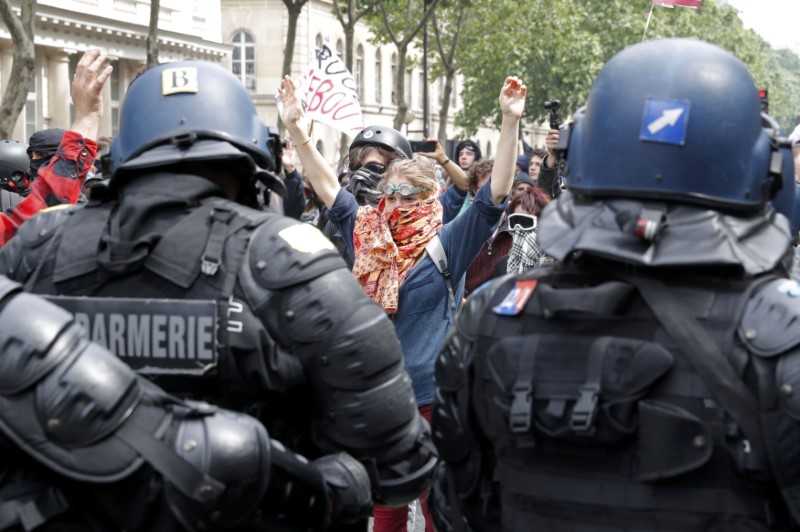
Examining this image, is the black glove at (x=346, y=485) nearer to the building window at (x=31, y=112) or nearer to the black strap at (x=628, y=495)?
the black strap at (x=628, y=495)

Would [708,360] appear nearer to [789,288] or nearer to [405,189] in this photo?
[789,288]

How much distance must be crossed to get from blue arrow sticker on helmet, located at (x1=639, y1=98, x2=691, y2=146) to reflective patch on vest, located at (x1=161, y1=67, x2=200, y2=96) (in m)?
1.14

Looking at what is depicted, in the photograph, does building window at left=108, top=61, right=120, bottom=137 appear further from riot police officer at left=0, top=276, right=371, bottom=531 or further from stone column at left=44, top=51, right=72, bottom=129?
riot police officer at left=0, top=276, right=371, bottom=531

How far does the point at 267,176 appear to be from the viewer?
3.08 metres

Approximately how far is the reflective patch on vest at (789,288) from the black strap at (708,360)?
0.53ft

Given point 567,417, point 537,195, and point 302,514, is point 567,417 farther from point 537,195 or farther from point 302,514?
point 537,195

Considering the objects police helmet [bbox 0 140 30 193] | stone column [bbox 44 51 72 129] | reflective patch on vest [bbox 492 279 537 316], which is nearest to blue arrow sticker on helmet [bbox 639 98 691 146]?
reflective patch on vest [bbox 492 279 537 316]

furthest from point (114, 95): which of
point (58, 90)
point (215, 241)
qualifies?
point (215, 241)

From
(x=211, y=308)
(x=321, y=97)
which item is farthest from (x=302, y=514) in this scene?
(x=321, y=97)

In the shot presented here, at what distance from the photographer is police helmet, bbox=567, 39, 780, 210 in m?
2.47

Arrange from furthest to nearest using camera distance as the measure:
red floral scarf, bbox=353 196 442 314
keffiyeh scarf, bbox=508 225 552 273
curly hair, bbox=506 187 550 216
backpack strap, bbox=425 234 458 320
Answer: curly hair, bbox=506 187 550 216, keffiyeh scarf, bbox=508 225 552 273, red floral scarf, bbox=353 196 442 314, backpack strap, bbox=425 234 458 320

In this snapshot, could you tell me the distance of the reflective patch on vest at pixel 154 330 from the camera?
2.75 meters

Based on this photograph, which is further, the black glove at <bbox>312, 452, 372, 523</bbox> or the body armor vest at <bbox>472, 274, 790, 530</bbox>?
the black glove at <bbox>312, 452, 372, 523</bbox>

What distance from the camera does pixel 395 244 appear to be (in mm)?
5230
